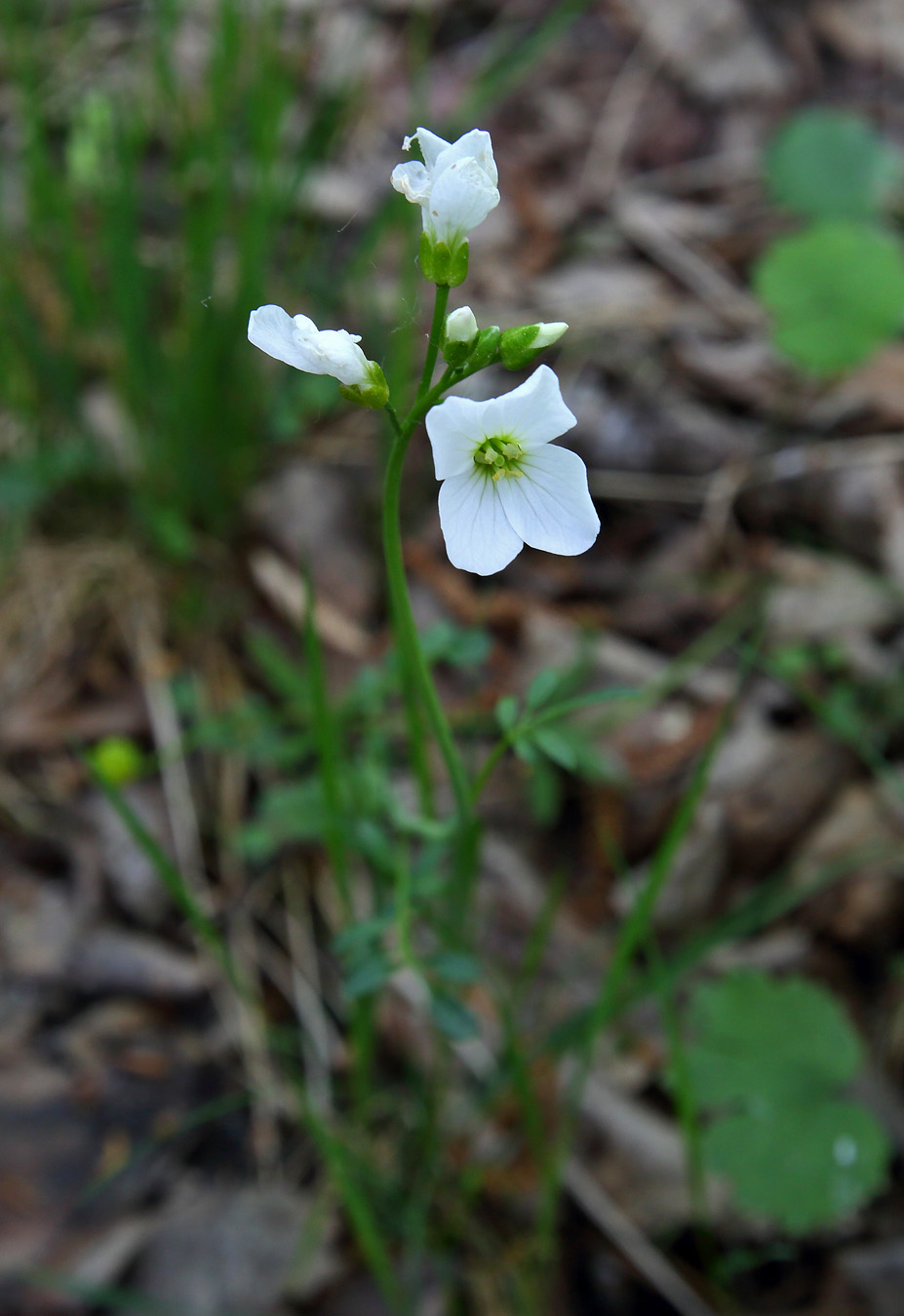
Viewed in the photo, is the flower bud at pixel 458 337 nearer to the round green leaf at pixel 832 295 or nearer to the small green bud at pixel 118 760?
the small green bud at pixel 118 760

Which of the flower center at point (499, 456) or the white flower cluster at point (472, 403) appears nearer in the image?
the white flower cluster at point (472, 403)

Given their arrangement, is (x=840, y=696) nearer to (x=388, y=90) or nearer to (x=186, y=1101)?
(x=186, y=1101)

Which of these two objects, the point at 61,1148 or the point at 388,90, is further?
the point at 388,90

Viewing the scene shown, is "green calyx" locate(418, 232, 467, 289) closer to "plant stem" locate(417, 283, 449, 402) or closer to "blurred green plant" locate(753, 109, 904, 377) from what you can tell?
"plant stem" locate(417, 283, 449, 402)

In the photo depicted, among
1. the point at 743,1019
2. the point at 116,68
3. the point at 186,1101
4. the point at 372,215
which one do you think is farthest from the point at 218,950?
the point at 116,68

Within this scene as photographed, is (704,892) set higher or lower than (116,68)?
lower

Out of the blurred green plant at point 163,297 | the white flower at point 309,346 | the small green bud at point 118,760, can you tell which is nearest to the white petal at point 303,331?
the white flower at point 309,346

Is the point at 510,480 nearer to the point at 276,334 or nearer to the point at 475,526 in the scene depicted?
the point at 475,526
